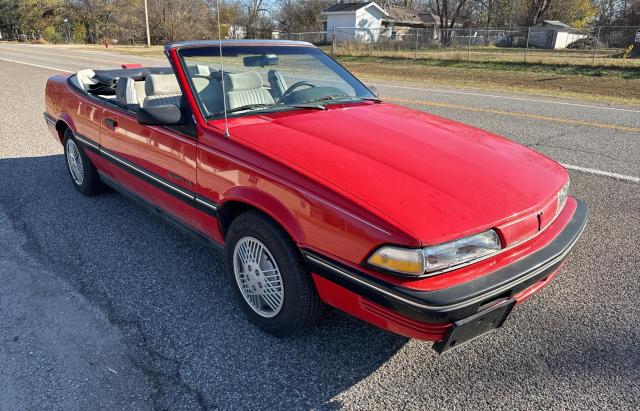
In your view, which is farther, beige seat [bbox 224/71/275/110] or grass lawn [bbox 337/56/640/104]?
grass lawn [bbox 337/56/640/104]

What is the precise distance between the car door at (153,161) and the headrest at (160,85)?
→ 355 millimetres

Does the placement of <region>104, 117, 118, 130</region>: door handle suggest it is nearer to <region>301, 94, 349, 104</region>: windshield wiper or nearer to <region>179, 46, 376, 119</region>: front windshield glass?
<region>179, 46, 376, 119</region>: front windshield glass

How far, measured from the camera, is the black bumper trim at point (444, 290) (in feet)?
6.36

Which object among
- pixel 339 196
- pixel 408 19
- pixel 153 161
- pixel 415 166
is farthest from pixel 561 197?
pixel 408 19

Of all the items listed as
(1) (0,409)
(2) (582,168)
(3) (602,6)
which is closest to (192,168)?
(1) (0,409)

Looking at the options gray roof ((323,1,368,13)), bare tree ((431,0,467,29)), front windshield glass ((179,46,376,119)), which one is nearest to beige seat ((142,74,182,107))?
front windshield glass ((179,46,376,119))

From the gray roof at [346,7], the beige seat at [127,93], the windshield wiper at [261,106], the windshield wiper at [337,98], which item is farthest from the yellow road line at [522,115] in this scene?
the gray roof at [346,7]

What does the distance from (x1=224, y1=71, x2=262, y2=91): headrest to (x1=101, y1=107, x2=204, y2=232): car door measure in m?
0.51

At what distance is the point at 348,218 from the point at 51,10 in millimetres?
69686

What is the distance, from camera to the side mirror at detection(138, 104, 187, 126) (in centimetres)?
287

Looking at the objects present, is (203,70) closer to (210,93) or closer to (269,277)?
(210,93)

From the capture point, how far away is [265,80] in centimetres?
356

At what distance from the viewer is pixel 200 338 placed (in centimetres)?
263

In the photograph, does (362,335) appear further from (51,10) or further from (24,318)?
(51,10)
